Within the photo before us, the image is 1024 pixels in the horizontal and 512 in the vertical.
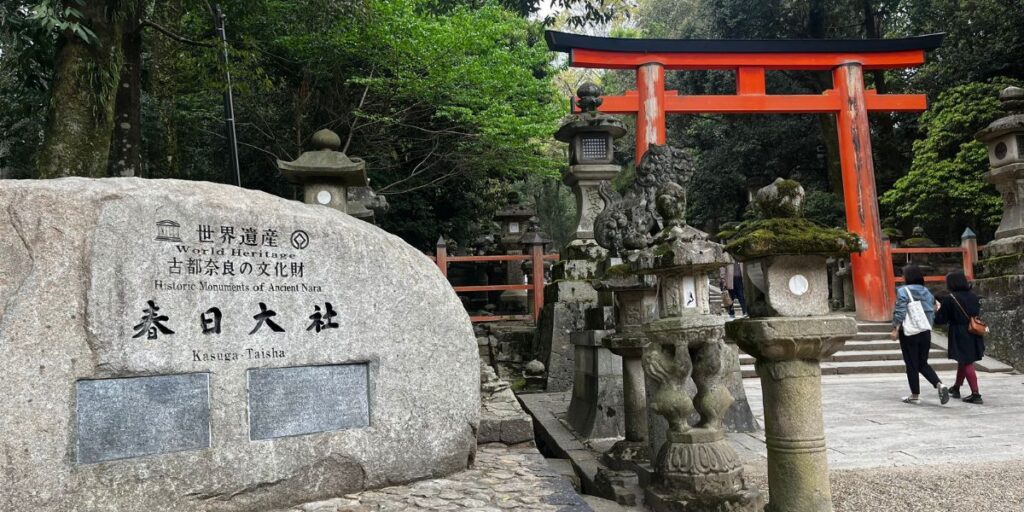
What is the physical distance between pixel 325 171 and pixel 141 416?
13.6ft

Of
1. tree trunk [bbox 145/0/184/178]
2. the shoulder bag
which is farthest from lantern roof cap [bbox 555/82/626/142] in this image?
tree trunk [bbox 145/0/184/178]

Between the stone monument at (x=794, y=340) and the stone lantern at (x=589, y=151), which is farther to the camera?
the stone lantern at (x=589, y=151)

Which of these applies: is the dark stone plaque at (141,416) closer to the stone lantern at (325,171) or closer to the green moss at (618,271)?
the green moss at (618,271)

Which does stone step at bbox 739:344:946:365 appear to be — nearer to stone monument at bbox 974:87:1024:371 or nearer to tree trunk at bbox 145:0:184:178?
stone monument at bbox 974:87:1024:371

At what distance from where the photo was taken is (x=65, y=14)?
19.1 feet

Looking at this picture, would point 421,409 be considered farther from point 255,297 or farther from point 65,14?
point 65,14

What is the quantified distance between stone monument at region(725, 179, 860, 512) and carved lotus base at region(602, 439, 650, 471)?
127 centimetres

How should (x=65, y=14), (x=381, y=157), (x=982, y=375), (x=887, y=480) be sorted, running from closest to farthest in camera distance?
(x=887, y=480)
(x=65, y=14)
(x=982, y=375)
(x=381, y=157)

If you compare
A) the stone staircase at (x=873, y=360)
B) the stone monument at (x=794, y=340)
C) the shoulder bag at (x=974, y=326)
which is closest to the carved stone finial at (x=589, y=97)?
the stone staircase at (x=873, y=360)

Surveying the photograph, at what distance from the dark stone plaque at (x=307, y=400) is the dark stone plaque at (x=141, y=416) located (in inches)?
10.7

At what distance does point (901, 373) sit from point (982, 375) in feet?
3.27

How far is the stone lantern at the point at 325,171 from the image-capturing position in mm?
7055

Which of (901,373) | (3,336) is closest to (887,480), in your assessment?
(3,336)

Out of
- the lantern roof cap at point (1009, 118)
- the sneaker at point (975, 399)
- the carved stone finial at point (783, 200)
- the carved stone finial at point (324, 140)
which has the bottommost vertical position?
the sneaker at point (975, 399)
